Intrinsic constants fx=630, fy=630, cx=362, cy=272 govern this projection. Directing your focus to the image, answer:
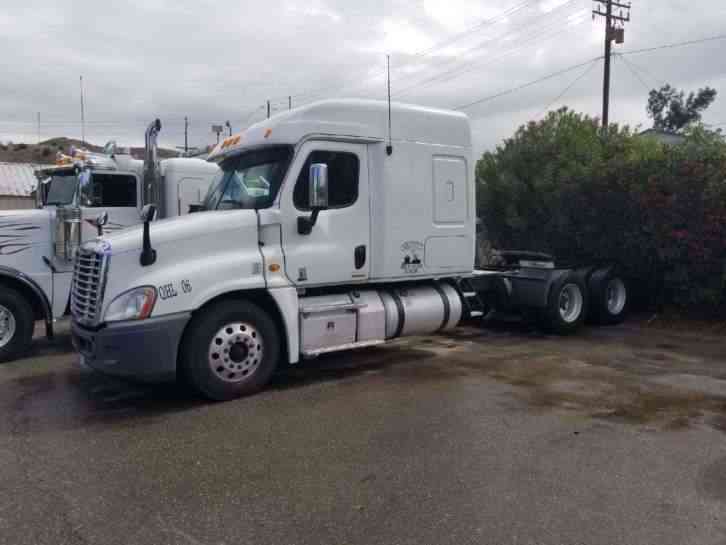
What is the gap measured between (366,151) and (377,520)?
4797mm

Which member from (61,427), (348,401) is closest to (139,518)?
(61,427)

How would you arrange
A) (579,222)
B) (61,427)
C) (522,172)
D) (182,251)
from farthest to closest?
(522,172) < (579,222) < (182,251) < (61,427)

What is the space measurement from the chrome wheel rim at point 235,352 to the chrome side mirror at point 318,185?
1.45 meters

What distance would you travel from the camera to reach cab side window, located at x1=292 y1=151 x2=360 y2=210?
7.06 metres

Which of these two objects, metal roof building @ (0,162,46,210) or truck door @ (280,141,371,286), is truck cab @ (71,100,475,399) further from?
metal roof building @ (0,162,46,210)

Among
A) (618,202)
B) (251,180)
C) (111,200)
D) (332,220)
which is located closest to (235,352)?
(332,220)

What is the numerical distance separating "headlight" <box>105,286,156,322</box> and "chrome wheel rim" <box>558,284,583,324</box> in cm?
684

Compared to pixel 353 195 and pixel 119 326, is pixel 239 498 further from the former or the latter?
pixel 353 195

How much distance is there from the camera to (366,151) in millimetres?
7605

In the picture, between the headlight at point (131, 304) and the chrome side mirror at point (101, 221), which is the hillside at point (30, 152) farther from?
the headlight at point (131, 304)

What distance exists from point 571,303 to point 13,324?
27.3 feet

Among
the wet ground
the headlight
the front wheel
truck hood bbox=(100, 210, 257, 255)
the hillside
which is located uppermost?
the hillside

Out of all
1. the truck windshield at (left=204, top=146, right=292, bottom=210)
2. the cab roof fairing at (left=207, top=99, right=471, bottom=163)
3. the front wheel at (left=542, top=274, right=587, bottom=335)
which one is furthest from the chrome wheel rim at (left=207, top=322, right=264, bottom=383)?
the front wheel at (left=542, top=274, right=587, bottom=335)

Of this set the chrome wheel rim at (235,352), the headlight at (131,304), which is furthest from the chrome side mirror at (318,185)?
the headlight at (131,304)
